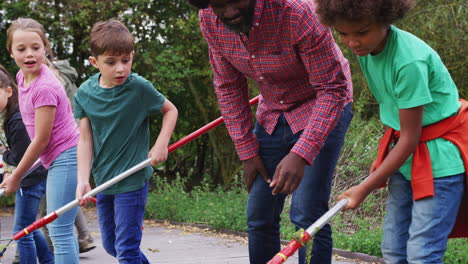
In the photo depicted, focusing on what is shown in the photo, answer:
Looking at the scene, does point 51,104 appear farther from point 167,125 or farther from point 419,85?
point 419,85

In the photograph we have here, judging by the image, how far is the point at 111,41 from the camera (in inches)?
149

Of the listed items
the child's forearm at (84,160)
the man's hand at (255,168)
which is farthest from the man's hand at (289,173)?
the child's forearm at (84,160)

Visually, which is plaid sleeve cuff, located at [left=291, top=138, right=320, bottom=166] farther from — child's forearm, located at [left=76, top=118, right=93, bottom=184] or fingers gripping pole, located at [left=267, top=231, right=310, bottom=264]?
child's forearm, located at [left=76, top=118, right=93, bottom=184]

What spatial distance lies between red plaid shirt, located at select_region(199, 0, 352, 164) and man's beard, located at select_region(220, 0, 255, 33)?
3 centimetres

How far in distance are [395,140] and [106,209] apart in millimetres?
1765

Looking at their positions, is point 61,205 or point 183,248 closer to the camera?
point 61,205

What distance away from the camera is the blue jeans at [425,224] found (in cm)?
270

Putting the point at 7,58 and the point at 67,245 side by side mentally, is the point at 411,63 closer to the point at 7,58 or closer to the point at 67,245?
the point at 67,245

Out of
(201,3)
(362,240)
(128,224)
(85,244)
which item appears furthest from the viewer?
(85,244)

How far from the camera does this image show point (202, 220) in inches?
332

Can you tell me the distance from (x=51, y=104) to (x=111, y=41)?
0.51m

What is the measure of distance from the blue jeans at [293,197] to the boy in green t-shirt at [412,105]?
0.52m

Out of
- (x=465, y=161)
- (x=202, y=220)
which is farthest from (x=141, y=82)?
(x=202, y=220)

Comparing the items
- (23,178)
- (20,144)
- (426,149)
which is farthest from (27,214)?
(426,149)
